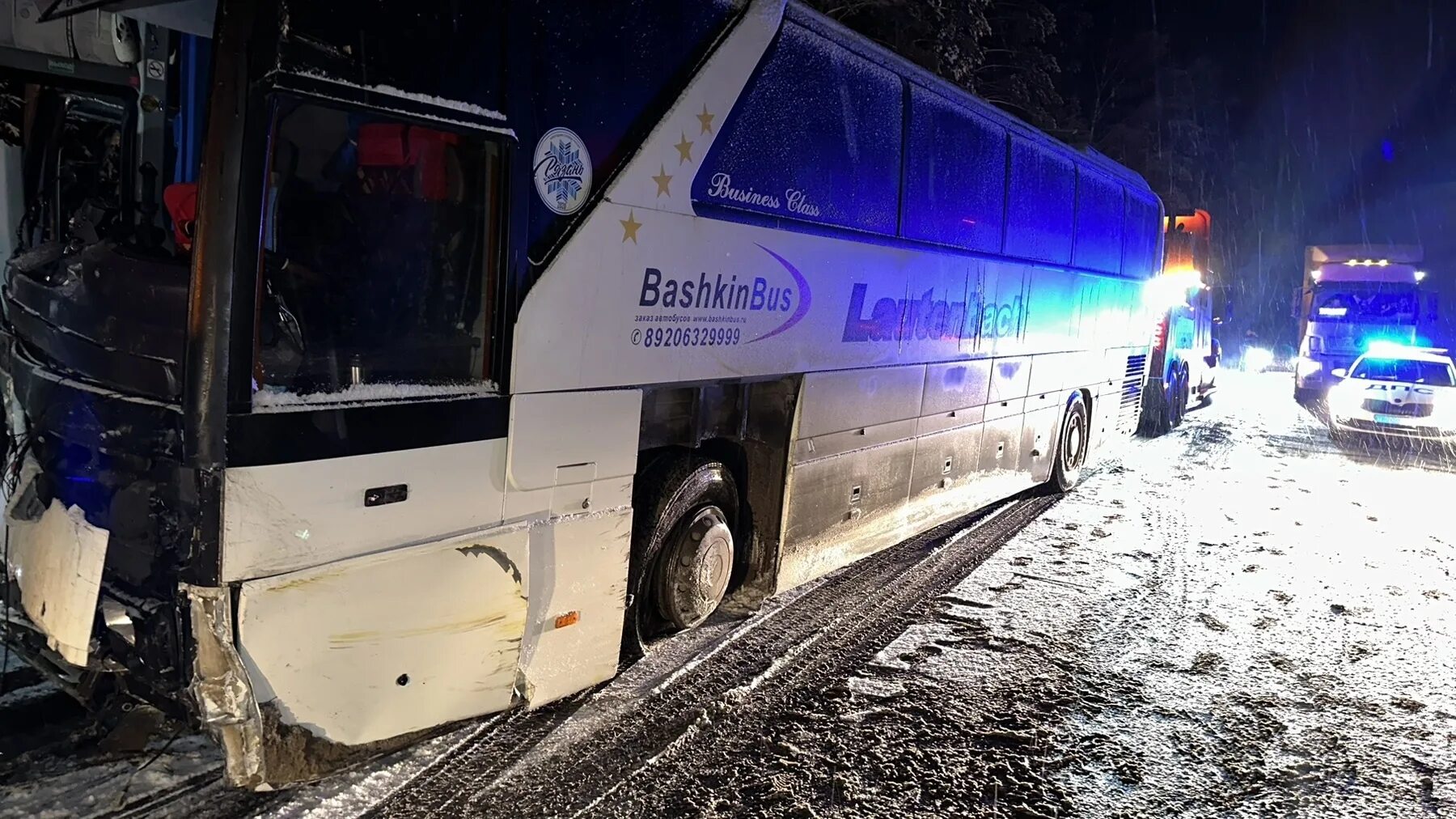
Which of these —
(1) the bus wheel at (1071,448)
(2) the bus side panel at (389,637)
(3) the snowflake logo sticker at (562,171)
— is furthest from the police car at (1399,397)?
(2) the bus side panel at (389,637)

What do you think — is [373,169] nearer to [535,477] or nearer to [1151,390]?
[535,477]

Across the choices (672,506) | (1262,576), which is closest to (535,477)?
(672,506)

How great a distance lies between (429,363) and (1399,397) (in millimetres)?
15644

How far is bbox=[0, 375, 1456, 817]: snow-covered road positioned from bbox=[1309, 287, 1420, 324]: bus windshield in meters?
17.4

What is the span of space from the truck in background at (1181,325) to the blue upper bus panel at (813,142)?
8885 mm

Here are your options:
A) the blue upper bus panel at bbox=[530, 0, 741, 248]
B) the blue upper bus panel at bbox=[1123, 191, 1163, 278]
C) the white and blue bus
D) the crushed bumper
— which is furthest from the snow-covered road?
the blue upper bus panel at bbox=[1123, 191, 1163, 278]

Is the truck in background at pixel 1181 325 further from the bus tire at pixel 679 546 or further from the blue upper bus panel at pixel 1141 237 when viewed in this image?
the bus tire at pixel 679 546

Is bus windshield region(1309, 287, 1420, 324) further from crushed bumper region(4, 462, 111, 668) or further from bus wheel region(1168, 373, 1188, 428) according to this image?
crushed bumper region(4, 462, 111, 668)

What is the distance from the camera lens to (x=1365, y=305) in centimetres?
2239

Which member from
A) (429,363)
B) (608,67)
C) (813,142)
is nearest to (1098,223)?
Result: (813,142)

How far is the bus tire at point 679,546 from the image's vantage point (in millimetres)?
4449

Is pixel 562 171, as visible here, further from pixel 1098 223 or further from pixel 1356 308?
pixel 1356 308

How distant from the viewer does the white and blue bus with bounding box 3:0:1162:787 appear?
2783mm

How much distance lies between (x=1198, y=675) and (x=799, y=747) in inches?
99.6
